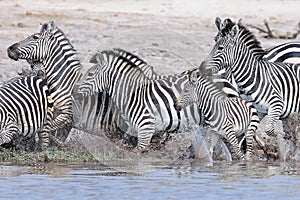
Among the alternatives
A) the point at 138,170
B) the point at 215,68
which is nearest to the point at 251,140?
the point at 215,68

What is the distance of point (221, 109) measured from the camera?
1139 cm

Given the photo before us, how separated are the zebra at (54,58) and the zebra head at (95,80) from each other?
41cm

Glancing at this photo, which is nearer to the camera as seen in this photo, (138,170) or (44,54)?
(138,170)

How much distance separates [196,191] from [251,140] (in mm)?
2641

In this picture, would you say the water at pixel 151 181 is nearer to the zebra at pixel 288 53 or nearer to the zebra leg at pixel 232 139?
the zebra leg at pixel 232 139

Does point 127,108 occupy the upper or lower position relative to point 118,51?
lower

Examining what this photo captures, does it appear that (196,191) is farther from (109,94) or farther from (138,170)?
(109,94)

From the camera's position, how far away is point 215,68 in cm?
1180

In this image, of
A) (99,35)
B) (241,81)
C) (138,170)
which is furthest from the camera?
(99,35)

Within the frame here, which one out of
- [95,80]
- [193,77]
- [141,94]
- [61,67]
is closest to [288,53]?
[193,77]

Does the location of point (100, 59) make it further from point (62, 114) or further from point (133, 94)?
point (62, 114)

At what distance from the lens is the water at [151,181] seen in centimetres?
887

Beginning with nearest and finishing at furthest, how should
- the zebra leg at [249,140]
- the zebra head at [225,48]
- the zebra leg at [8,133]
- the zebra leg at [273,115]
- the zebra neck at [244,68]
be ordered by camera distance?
the zebra leg at [8,133], the zebra leg at [249,140], the zebra leg at [273,115], the zebra head at [225,48], the zebra neck at [244,68]

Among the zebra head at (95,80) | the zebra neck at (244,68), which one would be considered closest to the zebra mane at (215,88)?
the zebra neck at (244,68)
